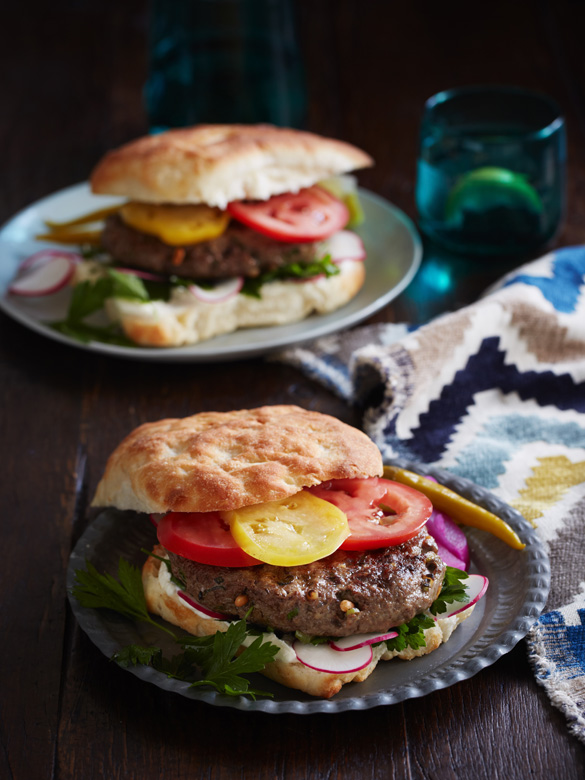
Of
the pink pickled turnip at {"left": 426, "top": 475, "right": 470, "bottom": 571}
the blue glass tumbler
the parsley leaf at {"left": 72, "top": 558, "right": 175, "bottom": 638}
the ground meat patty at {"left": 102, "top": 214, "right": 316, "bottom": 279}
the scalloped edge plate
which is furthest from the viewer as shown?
the blue glass tumbler

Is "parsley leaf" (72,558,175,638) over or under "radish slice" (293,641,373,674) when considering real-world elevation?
under

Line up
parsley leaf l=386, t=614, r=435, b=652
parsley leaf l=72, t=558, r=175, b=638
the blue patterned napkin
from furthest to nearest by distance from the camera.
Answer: the blue patterned napkin → parsley leaf l=72, t=558, r=175, b=638 → parsley leaf l=386, t=614, r=435, b=652

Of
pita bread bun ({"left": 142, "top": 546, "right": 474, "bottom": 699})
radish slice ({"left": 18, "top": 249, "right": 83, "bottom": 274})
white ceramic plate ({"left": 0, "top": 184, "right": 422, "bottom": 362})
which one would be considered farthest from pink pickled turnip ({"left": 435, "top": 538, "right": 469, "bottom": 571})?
radish slice ({"left": 18, "top": 249, "right": 83, "bottom": 274})

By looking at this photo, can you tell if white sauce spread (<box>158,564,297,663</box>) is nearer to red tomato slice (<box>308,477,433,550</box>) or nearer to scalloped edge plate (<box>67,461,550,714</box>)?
scalloped edge plate (<box>67,461,550,714</box>)

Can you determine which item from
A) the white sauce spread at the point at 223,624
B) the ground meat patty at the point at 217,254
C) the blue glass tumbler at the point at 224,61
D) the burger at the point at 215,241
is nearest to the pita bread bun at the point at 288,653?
the white sauce spread at the point at 223,624

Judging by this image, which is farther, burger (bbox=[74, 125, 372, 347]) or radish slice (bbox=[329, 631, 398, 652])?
burger (bbox=[74, 125, 372, 347])

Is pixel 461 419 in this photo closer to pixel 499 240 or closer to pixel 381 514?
pixel 381 514

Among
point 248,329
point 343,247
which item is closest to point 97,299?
point 248,329
